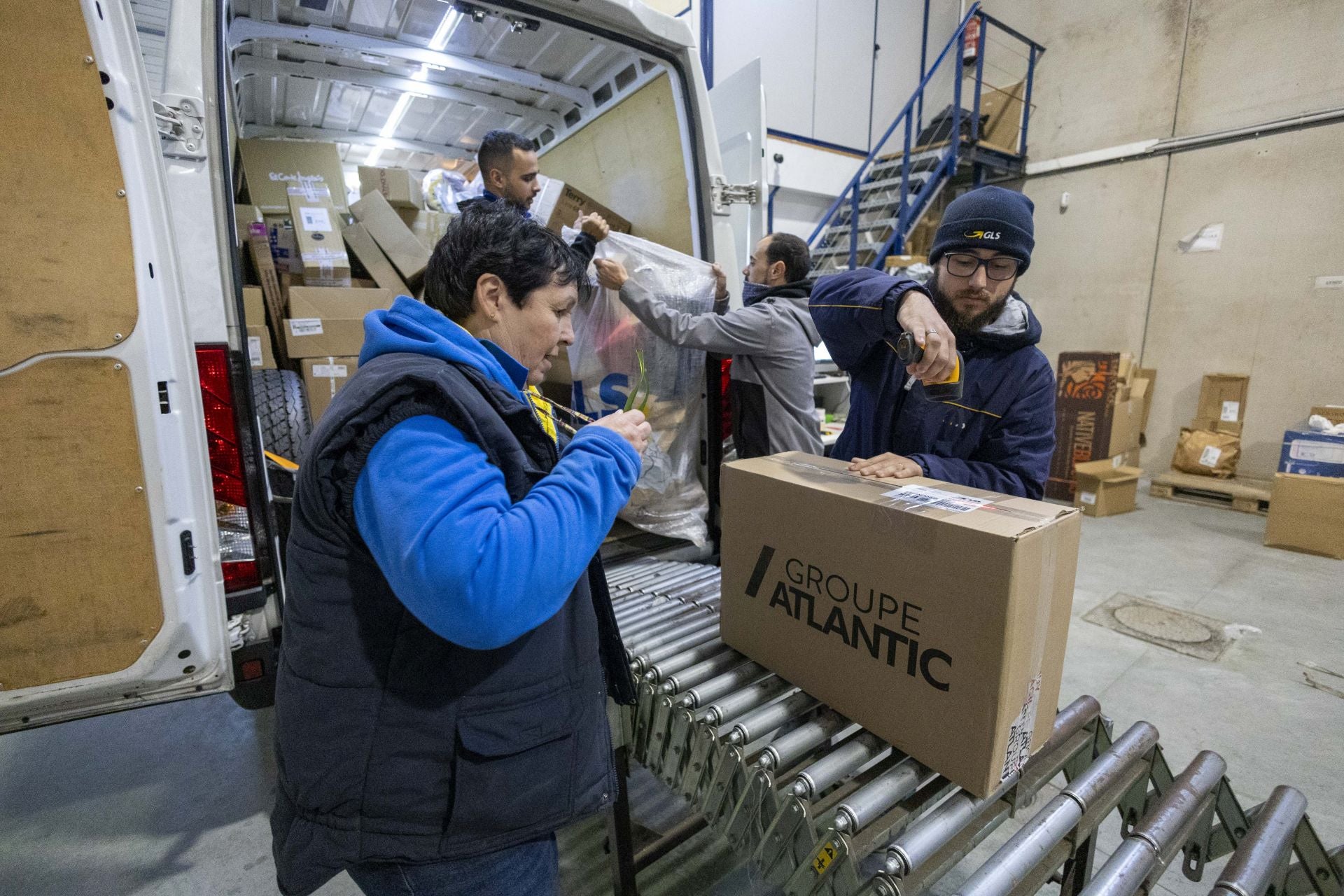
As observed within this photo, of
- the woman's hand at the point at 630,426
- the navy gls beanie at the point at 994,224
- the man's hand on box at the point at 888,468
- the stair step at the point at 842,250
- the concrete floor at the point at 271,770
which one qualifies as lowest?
the concrete floor at the point at 271,770

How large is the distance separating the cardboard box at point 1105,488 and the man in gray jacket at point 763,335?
12.4 ft

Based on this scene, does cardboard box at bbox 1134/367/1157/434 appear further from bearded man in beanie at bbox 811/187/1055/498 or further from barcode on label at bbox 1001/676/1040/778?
barcode on label at bbox 1001/676/1040/778

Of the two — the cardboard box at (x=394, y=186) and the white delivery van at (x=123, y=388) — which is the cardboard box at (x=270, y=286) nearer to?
the cardboard box at (x=394, y=186)

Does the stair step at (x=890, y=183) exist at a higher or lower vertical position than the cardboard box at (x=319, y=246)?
higher

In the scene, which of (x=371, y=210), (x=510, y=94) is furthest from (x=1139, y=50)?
(x=371, y=210)

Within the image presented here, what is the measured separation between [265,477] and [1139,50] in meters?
8.29

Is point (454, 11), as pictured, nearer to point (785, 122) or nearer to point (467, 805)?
point (467, 805)

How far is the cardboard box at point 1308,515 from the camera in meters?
3.97

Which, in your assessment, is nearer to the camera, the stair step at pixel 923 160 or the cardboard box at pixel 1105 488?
the cardboard box at pixel 1105 488

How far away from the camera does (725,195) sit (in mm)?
2529

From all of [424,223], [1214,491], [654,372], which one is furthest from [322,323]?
Result: [1214,491]

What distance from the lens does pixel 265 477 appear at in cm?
149

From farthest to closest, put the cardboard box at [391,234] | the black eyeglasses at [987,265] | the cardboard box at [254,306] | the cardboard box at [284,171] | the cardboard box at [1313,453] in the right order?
the cardboard box at [1313,453] → the cardboard box at [284,171] → the cardboard box at [391,234] → the cardboard box at [254,306] → the black eyeglasses at [987,265]

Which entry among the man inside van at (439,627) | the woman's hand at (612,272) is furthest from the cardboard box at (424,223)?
the man inside van at (439,627)
